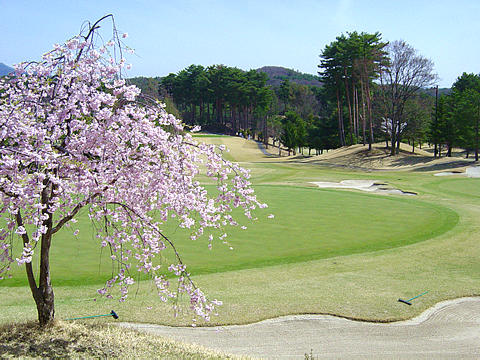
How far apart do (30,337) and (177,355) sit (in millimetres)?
2324

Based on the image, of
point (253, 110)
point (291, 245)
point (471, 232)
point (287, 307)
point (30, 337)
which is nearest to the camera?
point (30, 337)

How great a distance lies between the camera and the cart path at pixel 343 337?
279 inches

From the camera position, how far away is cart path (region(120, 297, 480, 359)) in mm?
7086

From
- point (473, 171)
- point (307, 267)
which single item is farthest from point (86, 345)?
point (473, 171)

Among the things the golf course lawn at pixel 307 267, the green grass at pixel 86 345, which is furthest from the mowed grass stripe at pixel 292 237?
the green grass at pixel 86 345

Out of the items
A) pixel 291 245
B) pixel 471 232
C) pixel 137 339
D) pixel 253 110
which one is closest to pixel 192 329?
pixel 137 339

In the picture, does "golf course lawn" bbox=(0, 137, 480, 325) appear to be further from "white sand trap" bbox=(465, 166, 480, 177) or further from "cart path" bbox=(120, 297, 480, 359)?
"white sand trap" bbox=(465, 166, 480, 177)

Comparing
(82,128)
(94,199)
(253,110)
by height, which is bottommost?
(94,199)

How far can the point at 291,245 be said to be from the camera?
44.6ft

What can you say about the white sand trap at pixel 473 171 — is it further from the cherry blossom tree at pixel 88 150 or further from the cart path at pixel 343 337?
the cherry blossom tree at pixel 88 150

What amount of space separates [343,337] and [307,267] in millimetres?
4020

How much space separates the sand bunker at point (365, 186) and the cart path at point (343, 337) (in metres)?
18.8

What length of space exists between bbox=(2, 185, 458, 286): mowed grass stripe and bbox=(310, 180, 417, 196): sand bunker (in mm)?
4952

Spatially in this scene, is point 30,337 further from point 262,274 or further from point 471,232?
point 471,232
